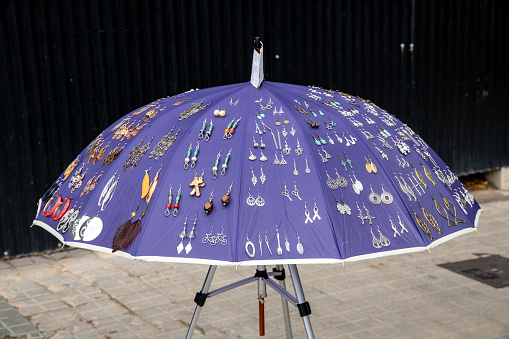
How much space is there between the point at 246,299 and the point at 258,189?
3.55 m

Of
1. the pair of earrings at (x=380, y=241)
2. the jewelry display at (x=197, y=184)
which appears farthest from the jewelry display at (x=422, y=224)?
the jewelry display at (x=197, y=184)

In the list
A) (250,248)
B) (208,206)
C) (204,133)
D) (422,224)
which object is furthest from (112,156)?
(422,224)

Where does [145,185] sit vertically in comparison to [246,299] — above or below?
above

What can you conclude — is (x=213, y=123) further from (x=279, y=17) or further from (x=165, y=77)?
(x=279, y=17)

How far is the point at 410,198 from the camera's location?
3.20 m

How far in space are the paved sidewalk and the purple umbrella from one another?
2409 millimetres

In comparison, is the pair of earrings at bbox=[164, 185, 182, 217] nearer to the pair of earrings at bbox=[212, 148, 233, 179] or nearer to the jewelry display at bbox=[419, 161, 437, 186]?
the pair of earrings at bbox=[212, 148, 233, 179]

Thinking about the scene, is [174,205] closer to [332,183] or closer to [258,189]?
[258,189]

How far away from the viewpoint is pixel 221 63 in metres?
8.42

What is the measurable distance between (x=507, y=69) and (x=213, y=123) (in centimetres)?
818

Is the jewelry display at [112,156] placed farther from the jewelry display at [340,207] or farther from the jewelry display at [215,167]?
the jewelry display at [340,207]

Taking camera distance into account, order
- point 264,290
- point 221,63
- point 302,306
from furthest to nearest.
Answer: point 221,63, point 264,290, point 302,306

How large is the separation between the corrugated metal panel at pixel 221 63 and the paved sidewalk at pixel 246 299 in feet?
3.66

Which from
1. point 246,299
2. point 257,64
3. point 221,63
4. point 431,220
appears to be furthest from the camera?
point 221,63
